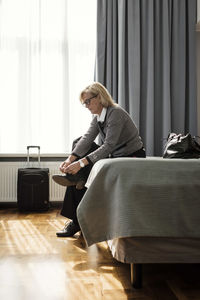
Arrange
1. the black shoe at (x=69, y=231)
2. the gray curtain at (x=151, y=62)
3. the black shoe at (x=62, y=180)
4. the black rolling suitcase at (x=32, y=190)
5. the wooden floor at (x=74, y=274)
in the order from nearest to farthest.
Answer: the wooden floor at (x=74, y=274) < the black shoe at (x=62, y=180) < the black shoe at (x=69, y=231) < the black rolling suitcase at (x=32, y=190) < the gray curtain at (x=151, y=62)

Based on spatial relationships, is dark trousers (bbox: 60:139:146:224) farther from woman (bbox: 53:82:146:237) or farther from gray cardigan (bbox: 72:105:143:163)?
gray cardigan (bbox: 72:105:143:163)

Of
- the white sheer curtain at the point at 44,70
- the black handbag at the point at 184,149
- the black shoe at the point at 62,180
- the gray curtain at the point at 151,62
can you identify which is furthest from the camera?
the white sheer curtain at the point at 44,70

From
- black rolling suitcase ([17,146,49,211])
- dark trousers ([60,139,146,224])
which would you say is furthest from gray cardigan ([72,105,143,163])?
black rolling suitcase ([17,146,49,211])

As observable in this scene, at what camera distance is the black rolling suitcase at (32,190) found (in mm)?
Result: 3213

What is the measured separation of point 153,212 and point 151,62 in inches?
96.0

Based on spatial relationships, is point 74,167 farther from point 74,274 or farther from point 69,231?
point 74,274

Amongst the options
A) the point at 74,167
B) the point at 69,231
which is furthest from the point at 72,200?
the point at 74,167

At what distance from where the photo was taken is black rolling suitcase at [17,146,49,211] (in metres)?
3.21

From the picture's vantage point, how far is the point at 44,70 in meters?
3.57

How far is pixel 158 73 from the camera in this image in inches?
137

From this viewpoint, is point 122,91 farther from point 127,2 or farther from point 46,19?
point 46,19

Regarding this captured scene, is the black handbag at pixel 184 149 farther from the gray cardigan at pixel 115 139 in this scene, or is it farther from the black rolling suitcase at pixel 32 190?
the black rolling suitcase at pixel 32 190

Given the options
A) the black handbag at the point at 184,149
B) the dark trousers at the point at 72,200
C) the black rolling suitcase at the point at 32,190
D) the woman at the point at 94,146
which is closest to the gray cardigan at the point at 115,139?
the woman at the point at 94,146

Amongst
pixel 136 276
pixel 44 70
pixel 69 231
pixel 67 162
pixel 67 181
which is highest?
pixel 44 70
